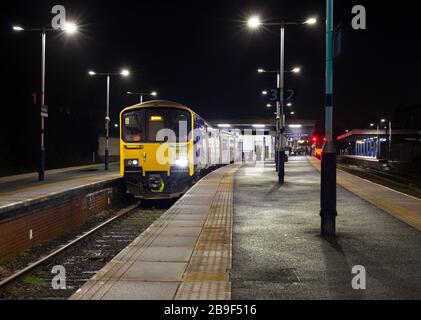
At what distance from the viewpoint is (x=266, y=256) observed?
779 centimetres

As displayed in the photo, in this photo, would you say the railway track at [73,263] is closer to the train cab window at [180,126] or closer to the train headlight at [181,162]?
the train headlight at [181,162]

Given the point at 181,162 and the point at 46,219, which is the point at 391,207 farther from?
the point at 46,219

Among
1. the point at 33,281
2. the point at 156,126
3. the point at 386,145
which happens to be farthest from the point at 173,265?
the point at 386,145

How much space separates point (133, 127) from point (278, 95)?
20.9 feet

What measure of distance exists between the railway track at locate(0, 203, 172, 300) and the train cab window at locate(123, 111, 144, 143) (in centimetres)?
362

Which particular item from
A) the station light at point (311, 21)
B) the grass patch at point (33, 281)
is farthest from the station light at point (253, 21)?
the grass patch at point (33, 281)

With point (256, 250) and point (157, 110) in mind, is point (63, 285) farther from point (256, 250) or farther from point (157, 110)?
point (157, 110)

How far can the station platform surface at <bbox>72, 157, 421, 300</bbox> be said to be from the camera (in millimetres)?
5941

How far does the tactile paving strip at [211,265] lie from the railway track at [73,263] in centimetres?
201

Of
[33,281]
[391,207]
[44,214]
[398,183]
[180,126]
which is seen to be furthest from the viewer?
[398,183]

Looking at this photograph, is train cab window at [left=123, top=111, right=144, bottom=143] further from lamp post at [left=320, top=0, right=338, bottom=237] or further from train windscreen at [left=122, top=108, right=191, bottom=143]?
lamp post at [left=320, top=0, right=338, bottom=237]

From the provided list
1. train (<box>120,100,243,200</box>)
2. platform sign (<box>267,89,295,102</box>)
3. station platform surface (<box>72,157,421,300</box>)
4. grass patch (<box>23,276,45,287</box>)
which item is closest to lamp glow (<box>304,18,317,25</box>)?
platform sign (<box>267,89,295,102</box>)
